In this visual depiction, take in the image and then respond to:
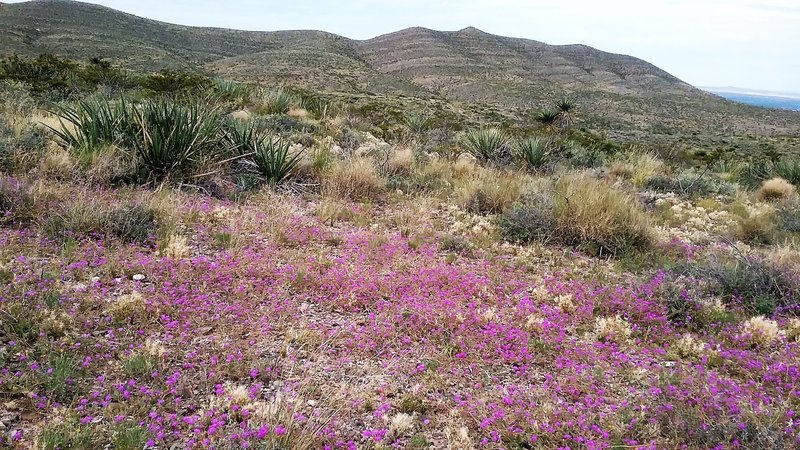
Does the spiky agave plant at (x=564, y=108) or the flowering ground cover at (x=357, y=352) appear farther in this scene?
the spiky agave plant at (x=564, y=108)

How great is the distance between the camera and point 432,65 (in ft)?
283

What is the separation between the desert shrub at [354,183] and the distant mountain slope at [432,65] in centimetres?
3476

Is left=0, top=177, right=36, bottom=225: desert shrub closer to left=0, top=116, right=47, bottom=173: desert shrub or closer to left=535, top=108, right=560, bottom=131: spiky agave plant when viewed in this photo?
left=0, top=116, right=47, bottom=173: desert shrub

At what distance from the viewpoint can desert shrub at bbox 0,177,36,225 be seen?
513 centimetres

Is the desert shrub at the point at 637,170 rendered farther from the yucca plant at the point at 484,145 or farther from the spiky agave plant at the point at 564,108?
the spiky agave plant at the point at 564,108

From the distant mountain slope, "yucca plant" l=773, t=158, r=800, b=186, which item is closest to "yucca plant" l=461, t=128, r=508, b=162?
"yucca plant" l=773, t=158, r=800, b=186

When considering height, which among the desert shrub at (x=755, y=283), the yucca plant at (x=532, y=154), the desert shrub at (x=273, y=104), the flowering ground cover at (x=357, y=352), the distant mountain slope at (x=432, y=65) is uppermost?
the distant mountain slope at (x=432, y=65)

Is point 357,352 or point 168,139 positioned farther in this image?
point 168,139

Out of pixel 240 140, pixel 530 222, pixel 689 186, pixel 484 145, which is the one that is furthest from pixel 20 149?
pixel 689 186

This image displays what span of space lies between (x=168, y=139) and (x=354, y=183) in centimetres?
295

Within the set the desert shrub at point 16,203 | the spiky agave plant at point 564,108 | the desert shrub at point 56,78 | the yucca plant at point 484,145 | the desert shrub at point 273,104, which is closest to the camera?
the desert shrub at point 16,203

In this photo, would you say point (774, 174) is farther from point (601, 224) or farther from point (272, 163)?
point (272, 163)

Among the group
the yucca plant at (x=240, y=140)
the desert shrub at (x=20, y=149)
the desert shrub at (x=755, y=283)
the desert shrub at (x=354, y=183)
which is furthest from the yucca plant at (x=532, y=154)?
the desert shrub at (x=20, y=149)

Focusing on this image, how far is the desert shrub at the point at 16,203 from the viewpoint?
513 centimetres
